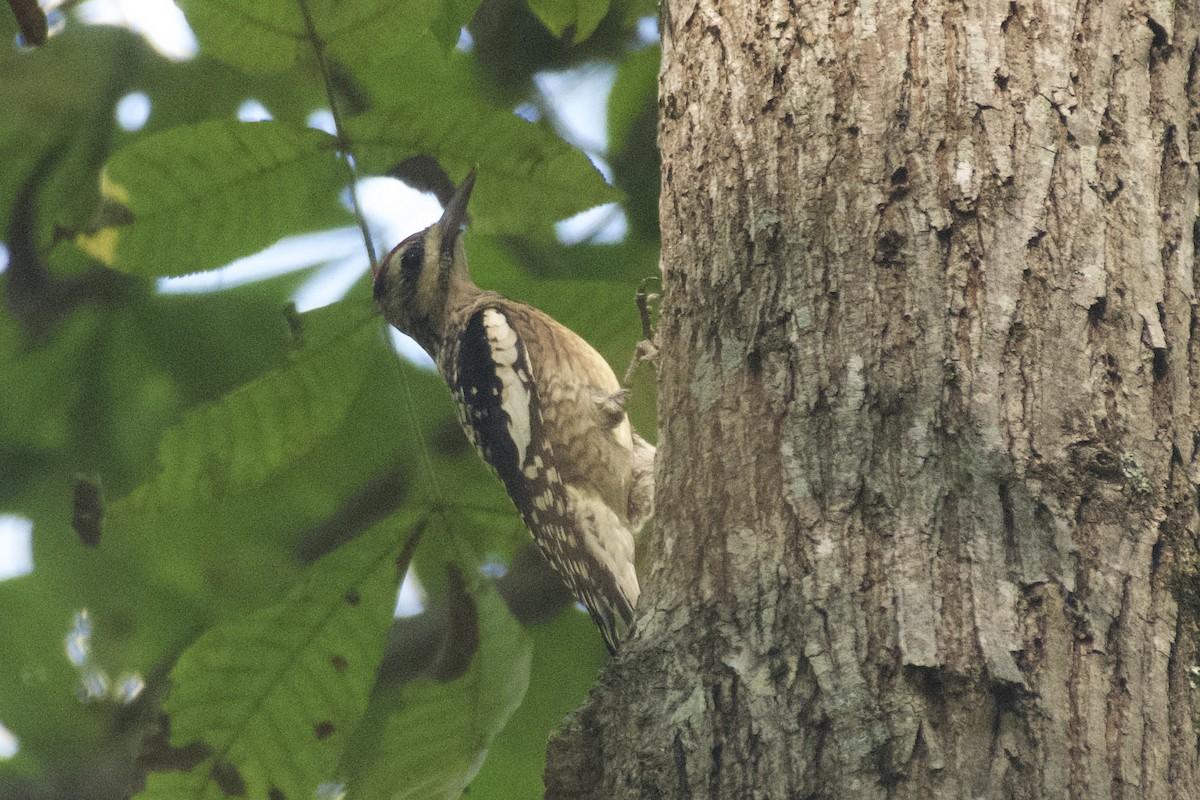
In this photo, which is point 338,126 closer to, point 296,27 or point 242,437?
point 296,27

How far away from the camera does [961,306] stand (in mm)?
1710

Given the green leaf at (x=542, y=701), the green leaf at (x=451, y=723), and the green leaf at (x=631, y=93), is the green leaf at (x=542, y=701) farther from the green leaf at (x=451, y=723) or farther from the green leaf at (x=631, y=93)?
the green leaf at (x=631, y=93)

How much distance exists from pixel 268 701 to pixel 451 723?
40 cm

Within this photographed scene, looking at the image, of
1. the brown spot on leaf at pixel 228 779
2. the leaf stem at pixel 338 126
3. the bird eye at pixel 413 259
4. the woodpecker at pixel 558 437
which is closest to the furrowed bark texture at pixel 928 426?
the leaf stem at pixel 338 126

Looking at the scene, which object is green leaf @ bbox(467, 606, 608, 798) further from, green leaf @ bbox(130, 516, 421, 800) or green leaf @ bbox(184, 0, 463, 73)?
green leaf @ bbox(184, 0, 463, 73)

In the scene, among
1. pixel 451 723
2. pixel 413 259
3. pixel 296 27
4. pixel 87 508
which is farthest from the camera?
pixel 413 259

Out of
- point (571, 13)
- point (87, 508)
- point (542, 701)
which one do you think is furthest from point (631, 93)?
point (87, 508)

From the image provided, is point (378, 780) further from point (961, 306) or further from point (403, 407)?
point (961, 306)

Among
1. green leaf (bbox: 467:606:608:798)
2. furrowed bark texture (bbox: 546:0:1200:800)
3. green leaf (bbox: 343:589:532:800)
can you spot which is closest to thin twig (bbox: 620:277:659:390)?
green leaf (bbox: 467:606:608:798)

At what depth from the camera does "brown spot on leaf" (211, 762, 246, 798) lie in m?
2.49

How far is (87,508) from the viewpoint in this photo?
10.2ft

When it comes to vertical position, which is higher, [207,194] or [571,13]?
[571,13]

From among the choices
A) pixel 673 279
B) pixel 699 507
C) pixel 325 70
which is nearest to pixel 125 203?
pixel 325 70

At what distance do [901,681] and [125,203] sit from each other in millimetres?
1962
